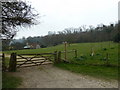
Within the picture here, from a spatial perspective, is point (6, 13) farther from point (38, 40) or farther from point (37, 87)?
point (38, 40)

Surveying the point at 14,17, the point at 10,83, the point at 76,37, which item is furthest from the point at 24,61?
the point at 76,37

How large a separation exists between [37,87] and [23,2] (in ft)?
16.7

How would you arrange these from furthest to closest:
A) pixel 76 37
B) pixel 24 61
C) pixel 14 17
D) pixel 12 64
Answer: pixel 76 37 → pixel 24 61 → pixel 12 64 → pixel 14 17

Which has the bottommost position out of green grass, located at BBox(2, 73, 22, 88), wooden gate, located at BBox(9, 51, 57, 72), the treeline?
green grass, located at BBox(2, 73, 22, 88)

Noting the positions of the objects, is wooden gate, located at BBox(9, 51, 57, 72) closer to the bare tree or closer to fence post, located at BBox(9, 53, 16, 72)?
fence post, located at BBox(9, 53, 16, 72)

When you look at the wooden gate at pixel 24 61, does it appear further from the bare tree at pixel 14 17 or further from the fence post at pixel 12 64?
the bare tree at pixel 14 17

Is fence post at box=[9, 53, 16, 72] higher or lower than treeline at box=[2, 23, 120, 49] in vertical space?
lower

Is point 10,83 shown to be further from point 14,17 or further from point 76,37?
point 76,37

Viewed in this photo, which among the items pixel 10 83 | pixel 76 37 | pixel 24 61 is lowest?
pixel 10 83

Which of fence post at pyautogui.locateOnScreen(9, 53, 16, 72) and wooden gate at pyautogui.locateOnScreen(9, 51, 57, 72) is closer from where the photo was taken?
fence post at pyautogui.locateOnScreen(9, 53, 16, 72)

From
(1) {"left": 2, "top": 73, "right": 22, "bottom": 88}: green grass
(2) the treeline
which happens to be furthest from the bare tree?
(2) the treeline

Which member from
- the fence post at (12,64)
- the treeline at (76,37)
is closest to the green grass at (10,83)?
the fence post at (12,64)

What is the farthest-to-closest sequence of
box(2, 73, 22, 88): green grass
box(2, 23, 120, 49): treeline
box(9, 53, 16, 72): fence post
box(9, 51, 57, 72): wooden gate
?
box(2, 23, 120, 49): treeline, box(9, 51, 57, 72): wooden gate, box(9, 53, 16, 72): fence post, box(2, 73, 22, 88): green grass

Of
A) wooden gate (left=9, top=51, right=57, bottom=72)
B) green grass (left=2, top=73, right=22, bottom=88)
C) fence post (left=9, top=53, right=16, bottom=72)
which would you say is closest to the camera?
green grass (left=2, top=73, right=22, bottom=88)
